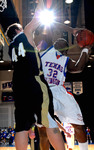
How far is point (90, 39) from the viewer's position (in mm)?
2754

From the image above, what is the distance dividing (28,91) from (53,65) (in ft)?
2.53

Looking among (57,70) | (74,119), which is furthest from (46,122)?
(57,70)

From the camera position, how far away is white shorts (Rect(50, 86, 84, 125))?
2502 mm

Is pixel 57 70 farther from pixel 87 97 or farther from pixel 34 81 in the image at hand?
pixel 87 97

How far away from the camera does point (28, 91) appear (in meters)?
2.02

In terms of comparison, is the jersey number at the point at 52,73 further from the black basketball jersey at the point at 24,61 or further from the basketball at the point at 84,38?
the black basketball jersey at the point at 24,61

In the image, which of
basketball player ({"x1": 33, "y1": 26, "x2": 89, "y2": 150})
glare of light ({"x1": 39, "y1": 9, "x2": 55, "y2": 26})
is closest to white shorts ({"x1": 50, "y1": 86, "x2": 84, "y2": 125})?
basketball player ({"x1": 33, "y1": 26, "x2": 89, "y2": 150})

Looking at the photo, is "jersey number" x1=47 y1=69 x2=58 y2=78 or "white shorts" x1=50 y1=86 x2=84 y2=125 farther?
"jersey number" x1=47 y1=69 x2=58 y2=78

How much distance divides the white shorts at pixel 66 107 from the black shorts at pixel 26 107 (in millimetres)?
642

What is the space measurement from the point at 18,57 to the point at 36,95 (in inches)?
16.1

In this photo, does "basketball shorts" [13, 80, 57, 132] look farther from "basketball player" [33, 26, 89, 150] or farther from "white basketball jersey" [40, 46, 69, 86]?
"white basketball jersey" [40, 46, 69, 86]

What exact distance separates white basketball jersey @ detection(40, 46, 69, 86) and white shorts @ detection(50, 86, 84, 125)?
0.42 ft

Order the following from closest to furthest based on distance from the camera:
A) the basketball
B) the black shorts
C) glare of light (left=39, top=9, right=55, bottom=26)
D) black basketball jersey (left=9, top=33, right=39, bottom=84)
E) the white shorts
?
the black shorts
black basketball jersey (left=9, top=33, right=39, bottom=84)
glare of light (left=39, top=9, right=55, bottom=26)
the white shorts
the basketball

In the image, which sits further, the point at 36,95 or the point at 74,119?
the point at 74,119
